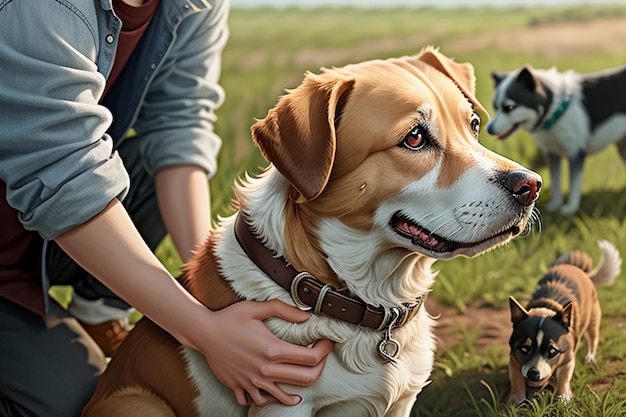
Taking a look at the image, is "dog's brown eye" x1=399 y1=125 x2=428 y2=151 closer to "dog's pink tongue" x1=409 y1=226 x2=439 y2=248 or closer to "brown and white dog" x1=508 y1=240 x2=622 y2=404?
"dog's pink tongue" x1=409 y1=226 x2=439 y2=248

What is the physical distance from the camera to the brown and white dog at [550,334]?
243 cm

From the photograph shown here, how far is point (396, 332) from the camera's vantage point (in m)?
2.09

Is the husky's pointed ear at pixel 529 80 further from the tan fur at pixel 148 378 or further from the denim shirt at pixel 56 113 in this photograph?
the tan fur at pixel 148 378

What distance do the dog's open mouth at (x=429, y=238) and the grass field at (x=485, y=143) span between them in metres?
0.67

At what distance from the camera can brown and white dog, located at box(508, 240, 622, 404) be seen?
2428mm

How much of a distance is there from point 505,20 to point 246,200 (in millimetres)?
6634

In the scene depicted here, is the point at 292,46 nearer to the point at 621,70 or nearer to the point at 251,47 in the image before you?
the point at 251,47

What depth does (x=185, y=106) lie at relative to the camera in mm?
2846

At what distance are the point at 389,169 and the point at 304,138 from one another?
0.20 m

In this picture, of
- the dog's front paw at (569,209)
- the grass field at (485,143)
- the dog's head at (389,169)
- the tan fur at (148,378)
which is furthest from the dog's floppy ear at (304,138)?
the dog's front paw at (569,209)

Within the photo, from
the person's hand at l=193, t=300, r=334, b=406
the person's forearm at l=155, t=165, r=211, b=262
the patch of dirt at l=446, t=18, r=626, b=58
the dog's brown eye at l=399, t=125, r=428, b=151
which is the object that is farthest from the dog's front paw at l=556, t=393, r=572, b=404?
the patch of dirt at l=446, t=18, r=626, b=58

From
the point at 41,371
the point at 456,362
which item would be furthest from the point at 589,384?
the point at 41,371

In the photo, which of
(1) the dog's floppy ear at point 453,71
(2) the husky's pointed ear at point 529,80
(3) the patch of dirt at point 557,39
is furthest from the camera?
(3) the patch of dirt at point 557,39

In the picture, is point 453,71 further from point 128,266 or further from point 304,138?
point 128,266
